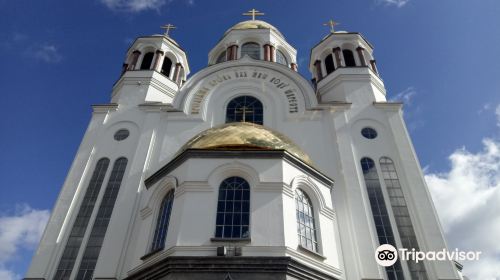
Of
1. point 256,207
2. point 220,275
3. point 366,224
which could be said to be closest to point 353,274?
point 366,224

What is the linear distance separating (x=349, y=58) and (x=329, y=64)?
117cm

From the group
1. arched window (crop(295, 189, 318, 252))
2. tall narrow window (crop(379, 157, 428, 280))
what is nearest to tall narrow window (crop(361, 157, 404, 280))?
tall narrow window (crop(379, 157, 428, 280))

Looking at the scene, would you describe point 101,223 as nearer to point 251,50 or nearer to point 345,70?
point 345,70

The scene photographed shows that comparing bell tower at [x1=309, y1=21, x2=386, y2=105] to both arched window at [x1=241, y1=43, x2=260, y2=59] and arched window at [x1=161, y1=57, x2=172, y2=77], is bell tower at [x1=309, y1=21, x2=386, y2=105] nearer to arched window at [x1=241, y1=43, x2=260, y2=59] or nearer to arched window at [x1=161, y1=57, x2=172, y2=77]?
arched window at [x1=241, y1=43, x2=260, y2=59]

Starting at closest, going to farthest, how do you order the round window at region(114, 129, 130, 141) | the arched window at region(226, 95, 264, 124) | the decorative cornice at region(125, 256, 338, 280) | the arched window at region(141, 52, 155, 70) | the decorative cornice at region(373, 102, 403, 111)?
1. the decorative cornice at region(125, 256, 338, 280)
2. the round window at region(114, 129, 130, 141)
3. the decorative cornice at region(373, 102, 403, 111)
4. the arched window at region(226, 95, 264, 124)
5. the arched window at region(141, 52, 155, 70)

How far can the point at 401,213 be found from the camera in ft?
47.9

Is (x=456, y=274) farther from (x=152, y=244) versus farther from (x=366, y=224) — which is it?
(x=152, y=244)

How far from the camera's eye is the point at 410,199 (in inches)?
584

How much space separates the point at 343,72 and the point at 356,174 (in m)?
7.12

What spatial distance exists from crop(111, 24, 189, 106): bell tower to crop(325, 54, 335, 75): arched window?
8707mm

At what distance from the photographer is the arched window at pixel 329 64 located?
72.5 ft

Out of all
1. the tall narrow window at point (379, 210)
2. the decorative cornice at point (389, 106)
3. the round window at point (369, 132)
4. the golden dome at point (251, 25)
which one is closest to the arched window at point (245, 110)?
the round window at point (369, 132)

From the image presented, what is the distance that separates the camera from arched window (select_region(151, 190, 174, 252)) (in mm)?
11727

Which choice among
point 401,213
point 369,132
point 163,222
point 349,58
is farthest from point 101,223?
point 349,58
